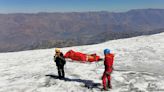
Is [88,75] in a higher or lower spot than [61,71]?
lower

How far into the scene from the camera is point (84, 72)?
18406 millimetres

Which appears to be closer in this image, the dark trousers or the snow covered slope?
the snow covered slope

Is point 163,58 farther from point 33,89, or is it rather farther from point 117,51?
point 33,89

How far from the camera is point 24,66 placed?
2230cm

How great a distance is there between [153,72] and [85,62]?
5.71m

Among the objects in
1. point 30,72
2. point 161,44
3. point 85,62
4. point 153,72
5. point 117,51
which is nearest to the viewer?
point 153,72

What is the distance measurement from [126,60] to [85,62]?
10.9 feet

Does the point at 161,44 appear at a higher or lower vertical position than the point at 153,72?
higher

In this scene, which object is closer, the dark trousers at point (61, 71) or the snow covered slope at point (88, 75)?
the snow covered slope at point (88, 75)

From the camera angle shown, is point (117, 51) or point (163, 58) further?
point (117, 51)

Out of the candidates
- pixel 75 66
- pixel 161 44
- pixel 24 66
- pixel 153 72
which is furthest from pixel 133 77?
pixel 161 44

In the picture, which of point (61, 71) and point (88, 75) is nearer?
point (61, 71)

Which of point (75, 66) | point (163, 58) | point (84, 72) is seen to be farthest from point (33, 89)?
point (163, 58)

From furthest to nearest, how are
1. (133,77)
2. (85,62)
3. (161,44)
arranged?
(161,44)
(85,62)
(133,77)
